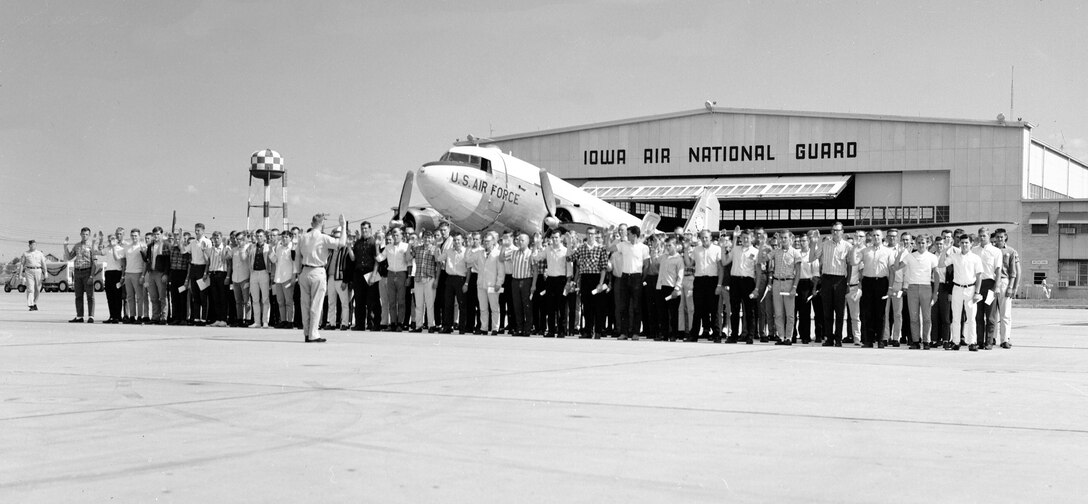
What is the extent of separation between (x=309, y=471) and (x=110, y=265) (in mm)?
16658

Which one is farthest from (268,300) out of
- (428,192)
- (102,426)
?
(102,426)

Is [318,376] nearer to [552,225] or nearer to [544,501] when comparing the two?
[544,501]

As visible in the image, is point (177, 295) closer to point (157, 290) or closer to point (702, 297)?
point (157, 290)

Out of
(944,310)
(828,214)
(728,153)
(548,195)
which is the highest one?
(728,153)

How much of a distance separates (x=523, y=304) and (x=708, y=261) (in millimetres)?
3576

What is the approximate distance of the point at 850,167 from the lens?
44.0 m

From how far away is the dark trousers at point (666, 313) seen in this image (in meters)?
17.3

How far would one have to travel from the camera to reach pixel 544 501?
4.70 m

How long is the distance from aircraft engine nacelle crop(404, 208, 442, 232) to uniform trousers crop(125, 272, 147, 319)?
299 inches

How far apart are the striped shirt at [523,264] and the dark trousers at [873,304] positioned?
598 cm

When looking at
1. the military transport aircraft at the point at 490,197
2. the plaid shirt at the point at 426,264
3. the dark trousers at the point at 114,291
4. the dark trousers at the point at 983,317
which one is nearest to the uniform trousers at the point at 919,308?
the dark trousers at the point at 983,317

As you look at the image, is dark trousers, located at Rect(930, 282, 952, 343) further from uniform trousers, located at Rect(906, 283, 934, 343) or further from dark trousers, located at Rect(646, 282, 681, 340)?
dark trousers, located at Rect(646, 282, 681, 340)

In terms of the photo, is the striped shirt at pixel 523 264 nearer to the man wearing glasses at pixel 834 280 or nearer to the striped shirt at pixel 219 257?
the man wearing glasses at pixel 834 280

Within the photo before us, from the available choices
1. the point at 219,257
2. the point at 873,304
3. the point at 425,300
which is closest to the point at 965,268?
the point at 873,304
